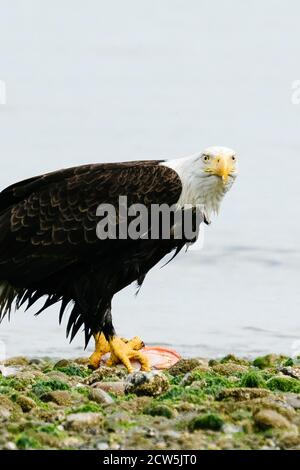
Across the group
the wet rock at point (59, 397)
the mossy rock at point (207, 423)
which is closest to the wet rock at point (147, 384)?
the wet rock at point (59, 397)

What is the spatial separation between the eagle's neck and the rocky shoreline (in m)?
1.34

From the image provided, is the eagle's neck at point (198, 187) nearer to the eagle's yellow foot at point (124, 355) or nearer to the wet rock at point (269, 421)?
the eagle's yellow foot at point (124, 355)

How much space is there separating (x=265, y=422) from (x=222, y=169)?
354 centimetres

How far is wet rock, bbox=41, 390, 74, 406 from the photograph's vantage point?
10141 mm

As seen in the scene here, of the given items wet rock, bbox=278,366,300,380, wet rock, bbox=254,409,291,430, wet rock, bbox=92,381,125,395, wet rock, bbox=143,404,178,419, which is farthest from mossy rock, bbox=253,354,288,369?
wet rock, bbox=254,409,291,430

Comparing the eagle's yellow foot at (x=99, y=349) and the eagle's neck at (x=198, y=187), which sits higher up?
the eagle's neck at (x=198, y=187)

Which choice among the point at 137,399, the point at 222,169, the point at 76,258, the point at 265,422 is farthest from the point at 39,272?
the point at 265,422

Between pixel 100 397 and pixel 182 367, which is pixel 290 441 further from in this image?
pixel 182 367

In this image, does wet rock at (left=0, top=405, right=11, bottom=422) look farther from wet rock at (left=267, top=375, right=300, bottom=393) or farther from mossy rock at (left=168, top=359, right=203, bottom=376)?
mossy rock at (left=168, top=359, right=203, bottom=376)

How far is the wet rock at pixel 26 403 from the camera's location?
9.72 meters

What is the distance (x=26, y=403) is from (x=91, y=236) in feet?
9.59

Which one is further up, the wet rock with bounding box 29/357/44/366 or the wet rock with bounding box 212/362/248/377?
the wet rock with bounding box 212/362/248/377

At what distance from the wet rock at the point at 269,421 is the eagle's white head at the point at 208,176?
3439mm
